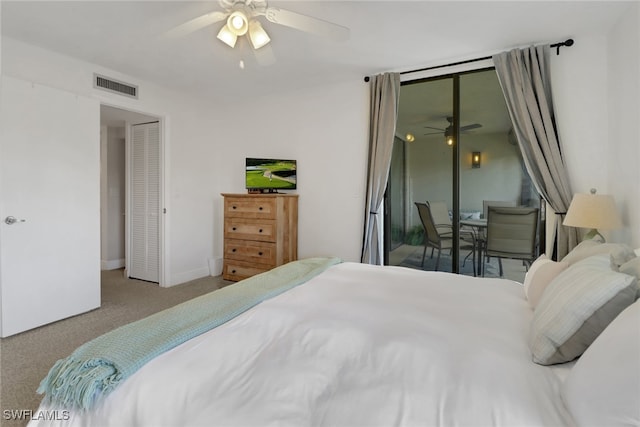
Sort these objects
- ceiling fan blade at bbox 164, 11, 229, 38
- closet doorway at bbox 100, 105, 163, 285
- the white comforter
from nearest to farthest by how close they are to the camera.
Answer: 1. the white comforter
2. ceiling fan blade at bbox 164, 11, 229, 38
3. closet doorway at bbox 100, 105, 163, 285

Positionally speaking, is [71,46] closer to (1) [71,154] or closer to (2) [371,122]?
(1) [71,154]

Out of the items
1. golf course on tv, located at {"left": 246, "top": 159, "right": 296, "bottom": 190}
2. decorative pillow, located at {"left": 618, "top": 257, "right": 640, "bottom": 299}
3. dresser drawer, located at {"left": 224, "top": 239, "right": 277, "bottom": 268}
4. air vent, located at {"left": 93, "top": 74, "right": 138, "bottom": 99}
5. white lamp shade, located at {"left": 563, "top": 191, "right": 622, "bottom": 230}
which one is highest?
air vent, located at {"left": 93, "top": 74, "right": 138, "bottom": 99}

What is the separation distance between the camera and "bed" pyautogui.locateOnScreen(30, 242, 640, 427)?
31.6 inches

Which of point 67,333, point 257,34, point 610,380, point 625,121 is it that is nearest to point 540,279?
point 610,380

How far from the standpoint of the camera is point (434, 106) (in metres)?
3.40

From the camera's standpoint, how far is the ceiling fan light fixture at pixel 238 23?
76.5 inches

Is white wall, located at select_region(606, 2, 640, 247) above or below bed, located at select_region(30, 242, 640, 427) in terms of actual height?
above

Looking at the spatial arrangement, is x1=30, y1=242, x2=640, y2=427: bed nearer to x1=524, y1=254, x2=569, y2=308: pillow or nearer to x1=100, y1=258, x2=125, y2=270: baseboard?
x1=524, y1=254, x2=569, y2=308: pillow

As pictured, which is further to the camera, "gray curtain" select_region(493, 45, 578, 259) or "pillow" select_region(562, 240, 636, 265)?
"gray curtain" select_region(493, 45, 578, 259)

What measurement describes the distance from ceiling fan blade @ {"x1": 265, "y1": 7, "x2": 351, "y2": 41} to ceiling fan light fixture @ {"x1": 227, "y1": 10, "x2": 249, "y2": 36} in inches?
5.8

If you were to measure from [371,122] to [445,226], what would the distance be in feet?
4.52

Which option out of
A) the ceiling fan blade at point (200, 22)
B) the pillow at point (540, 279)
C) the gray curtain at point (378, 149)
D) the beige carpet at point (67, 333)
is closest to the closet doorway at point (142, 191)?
the beige carpet at point (67, 333)

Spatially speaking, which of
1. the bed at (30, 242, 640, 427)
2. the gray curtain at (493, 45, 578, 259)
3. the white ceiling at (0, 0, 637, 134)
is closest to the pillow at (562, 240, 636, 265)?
the bed at (30, 242, 640, 427)

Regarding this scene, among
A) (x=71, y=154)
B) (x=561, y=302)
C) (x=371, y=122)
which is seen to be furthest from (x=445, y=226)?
(x=71, y=154)
